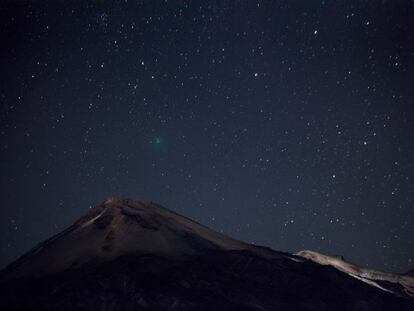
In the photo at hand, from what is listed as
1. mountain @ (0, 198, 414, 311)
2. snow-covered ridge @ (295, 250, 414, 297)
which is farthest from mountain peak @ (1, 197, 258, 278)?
snow-covered ridge @ (295, 250, 414, 297)

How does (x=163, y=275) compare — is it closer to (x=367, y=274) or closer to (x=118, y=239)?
(x=118, y=239)

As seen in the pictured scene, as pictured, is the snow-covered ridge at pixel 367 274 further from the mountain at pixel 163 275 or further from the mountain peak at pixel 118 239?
the mountain peak at pixel 118 239

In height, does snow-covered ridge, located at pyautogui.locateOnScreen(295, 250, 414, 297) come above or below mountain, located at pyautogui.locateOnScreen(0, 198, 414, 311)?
above

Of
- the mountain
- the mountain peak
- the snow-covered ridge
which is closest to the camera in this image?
the mountain

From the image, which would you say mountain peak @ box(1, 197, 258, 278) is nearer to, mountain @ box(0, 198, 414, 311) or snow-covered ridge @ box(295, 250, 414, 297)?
mountain @ box(0, 198, 414, 311)

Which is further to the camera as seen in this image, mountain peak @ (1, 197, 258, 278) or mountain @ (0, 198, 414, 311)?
mountain peak @ (1, 197, 258, 278)

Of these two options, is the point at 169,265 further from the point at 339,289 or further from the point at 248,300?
the point at 339,289

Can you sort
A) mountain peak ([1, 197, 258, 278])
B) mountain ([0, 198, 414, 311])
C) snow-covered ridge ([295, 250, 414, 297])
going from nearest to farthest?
mountain ([0, 198, 414, 311]) < mountain peak ([1, 197, 258, 278]) < snow-covered ridge ([295, 250, 414, 297])

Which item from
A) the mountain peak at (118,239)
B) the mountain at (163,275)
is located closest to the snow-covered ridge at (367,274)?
the mountain at (163,275)

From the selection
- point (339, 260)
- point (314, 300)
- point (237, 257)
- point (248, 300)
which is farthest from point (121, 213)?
point (339, 260)
